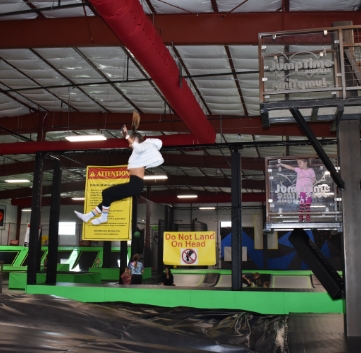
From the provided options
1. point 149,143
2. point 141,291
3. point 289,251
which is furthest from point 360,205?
point 289,251

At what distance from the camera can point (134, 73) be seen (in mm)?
11500

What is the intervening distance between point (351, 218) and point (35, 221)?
7.40m

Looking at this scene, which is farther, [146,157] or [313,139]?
[313,139]

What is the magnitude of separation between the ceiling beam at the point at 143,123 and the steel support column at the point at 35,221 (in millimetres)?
3945

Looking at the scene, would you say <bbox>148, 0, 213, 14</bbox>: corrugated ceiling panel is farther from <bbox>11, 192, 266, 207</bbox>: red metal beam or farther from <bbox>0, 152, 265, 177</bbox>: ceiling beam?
<bbox>11, 192, 266, 207</bbox>: red metal beam

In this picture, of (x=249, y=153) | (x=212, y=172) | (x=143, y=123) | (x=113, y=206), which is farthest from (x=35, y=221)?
(x=212, y=172)

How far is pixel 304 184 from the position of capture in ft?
20.3

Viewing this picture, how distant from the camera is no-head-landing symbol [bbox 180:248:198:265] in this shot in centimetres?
1012

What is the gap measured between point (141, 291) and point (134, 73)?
5.63m

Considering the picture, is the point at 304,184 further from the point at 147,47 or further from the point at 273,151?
the point at 273,151

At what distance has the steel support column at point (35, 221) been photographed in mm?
10062

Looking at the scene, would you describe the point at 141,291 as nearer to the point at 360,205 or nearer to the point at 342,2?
the point at 360,205

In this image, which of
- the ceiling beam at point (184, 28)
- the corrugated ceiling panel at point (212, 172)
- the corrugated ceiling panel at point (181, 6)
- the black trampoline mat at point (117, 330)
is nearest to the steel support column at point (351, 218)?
the black trampoline mat at point (117, 330)

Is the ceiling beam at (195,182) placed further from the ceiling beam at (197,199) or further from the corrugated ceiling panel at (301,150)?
the corrugated ceiling panel at (301,150)
